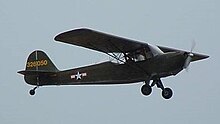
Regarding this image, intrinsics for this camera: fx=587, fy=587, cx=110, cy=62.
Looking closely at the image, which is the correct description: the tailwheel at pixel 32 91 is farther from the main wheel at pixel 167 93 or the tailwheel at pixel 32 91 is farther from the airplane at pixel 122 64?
the main wheel at pixel 167 93

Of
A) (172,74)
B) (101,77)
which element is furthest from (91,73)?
(172,74)

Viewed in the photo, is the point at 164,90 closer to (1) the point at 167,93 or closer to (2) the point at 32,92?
(1) the point at 167,93

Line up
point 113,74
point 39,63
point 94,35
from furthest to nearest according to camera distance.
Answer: point 39,63, point 113,74, point 94,35

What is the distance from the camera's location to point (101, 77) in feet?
74.4

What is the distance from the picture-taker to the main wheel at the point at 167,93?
22.2 metres

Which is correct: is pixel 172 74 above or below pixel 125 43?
below

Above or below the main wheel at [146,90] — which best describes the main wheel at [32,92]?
above

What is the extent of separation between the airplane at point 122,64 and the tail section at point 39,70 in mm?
110

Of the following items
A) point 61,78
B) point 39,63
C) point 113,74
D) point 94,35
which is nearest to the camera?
point 94,35

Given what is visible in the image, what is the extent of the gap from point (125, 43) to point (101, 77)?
1.72m

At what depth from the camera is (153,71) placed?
21500 millimetres

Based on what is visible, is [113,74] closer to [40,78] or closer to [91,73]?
[91,73]

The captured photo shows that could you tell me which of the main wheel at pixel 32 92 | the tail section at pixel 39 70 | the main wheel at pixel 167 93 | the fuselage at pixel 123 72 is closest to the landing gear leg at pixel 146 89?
the fuselage at pixel 123 72

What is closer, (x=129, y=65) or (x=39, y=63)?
(x=129, y=65)
